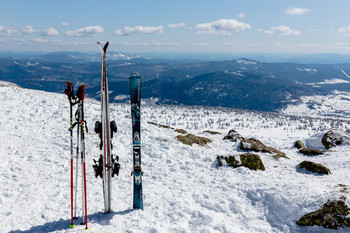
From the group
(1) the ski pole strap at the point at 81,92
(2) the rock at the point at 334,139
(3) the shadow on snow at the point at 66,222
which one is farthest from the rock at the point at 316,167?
(1) the ski pole strap at the point at 81,92

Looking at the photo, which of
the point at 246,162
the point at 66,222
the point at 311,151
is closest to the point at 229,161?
the point at 246,162

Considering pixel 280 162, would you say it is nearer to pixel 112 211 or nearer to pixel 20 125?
pixel 112 211

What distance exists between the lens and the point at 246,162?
12820mm

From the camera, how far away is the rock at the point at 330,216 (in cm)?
737

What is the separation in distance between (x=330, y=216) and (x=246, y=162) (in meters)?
5.47

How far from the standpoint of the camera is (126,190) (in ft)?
31.6

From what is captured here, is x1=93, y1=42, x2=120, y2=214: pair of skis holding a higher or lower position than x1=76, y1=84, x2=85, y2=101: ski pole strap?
lower

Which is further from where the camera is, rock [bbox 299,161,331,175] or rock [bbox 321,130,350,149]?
rock [bbox 321,130,350,149]

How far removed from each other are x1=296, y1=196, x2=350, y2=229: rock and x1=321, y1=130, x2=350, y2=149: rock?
15.9m

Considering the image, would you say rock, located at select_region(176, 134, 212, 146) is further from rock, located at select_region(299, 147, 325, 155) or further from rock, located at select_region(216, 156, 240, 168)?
rock, located at select_region(299, 147, 325, 155)

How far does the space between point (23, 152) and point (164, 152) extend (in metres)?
7.68

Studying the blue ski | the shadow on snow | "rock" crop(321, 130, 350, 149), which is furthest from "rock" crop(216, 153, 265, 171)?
"rock" crop(321, 130, 350, 149)

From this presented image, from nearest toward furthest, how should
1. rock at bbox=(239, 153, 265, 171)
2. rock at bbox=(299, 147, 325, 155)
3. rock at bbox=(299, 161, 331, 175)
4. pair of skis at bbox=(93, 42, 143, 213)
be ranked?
1. pair of skis at bbox=(93, 42, 143, 213)
2. rock at bbox=(299, 161, 331, 175)
3. rock at bbox=(239, 153, 265, 171)
4. rock at bbox=(299, 147, 325, 155)

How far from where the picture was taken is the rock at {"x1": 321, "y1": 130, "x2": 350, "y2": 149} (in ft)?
68.3
